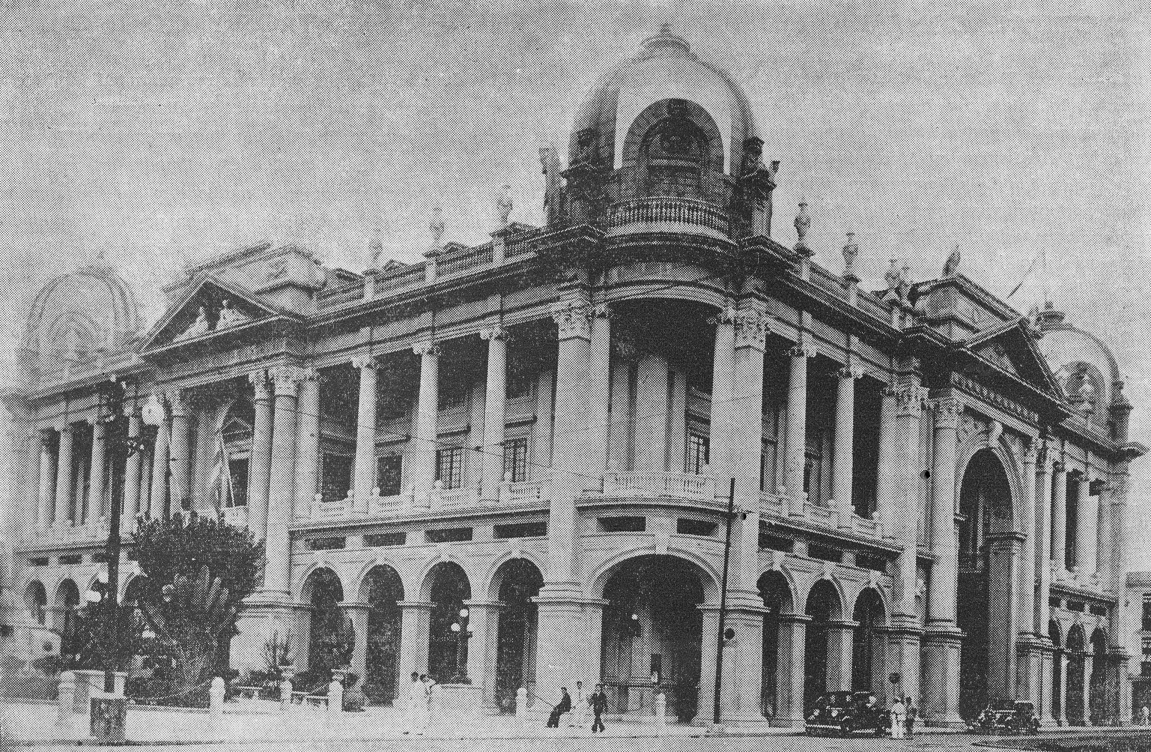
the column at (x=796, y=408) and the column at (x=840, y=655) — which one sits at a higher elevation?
the column at (x=796, y=408)

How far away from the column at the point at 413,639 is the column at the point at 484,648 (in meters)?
2.54

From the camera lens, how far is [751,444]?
3691cm

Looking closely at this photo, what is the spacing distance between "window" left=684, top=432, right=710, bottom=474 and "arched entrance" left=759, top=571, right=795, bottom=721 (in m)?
4.12

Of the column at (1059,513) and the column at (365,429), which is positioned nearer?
the column at (365,429)

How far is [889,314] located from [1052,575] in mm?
18114

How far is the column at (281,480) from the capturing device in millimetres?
45312

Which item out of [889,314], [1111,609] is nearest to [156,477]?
[889,314]

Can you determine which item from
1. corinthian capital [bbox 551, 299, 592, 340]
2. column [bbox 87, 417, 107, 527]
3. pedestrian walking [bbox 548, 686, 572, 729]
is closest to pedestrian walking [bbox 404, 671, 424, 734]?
pedestrian walking [bbox 548, 686, 572, 729]

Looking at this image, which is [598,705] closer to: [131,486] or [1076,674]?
[131,486]

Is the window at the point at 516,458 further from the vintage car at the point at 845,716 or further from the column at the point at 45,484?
the column at the point at 45,484

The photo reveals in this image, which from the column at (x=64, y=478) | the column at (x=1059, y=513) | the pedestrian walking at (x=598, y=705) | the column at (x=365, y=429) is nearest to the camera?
the pedestrian walking at (x=598, y=705)

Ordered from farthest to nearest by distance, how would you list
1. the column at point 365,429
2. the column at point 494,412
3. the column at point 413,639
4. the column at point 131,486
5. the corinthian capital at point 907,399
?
the column at point 131,486 < the corinthian capital at point 907,399 < the column at point 365,429 < the column at point 413,639 < the column at point 494,412

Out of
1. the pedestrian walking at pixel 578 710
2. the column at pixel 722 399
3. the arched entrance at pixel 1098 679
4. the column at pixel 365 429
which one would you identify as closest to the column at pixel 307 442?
the column at pixel 365 429

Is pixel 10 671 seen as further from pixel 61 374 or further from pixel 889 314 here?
pixel 889 314
